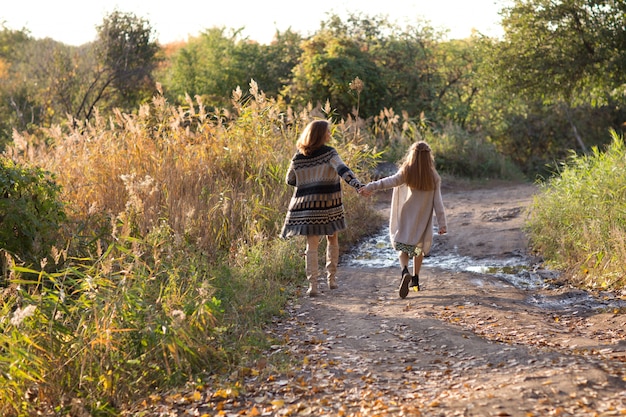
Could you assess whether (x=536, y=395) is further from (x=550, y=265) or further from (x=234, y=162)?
(x=234, y=162)

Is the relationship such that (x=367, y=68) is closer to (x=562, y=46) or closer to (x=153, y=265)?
(x=562, y=46)

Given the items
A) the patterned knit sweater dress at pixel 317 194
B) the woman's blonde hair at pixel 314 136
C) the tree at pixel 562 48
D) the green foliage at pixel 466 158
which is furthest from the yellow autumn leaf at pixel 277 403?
the green foliage at pixel 466 158

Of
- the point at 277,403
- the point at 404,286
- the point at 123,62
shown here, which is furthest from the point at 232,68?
the point at 277,403

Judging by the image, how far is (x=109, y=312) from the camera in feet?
15.8

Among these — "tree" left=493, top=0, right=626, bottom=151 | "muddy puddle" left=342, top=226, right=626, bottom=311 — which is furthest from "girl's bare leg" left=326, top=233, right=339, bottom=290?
"tree" left=493, top=0, right=626, bottom=151

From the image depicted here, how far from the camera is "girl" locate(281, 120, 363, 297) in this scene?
21.5ft

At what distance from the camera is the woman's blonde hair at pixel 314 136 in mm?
6504

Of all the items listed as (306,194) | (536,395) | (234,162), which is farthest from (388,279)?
(536,395)

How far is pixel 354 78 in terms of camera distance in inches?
686

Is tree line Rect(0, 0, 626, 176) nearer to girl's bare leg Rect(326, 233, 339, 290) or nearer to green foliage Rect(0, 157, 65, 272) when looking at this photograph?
girl's bare leg Rect(326, 233, 339, 290)

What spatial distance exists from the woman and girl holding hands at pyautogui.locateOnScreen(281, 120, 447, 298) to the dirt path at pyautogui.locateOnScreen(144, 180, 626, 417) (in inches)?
A: 19.0

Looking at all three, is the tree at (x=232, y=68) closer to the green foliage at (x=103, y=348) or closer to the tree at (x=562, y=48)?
the tree at (x=562, y=48)

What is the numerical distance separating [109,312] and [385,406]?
194 centimetres

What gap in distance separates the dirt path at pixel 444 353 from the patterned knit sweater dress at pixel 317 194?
697 mm
